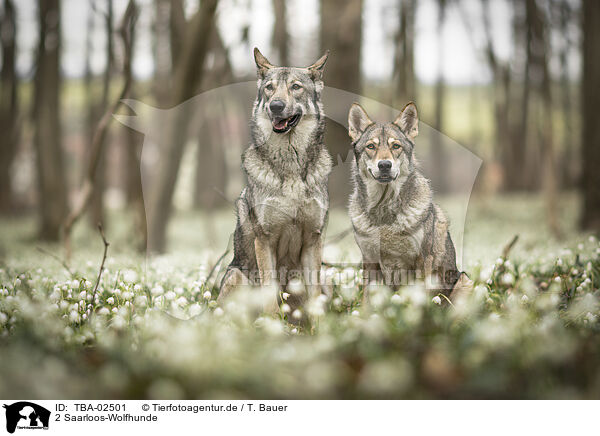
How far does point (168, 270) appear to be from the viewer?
4.96 m

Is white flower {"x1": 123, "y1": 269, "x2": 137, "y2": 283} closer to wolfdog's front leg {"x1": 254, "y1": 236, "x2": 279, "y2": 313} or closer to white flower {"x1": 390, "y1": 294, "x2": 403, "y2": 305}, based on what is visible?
wolfdog's front leg {"x1": 254, "y1": 236, "x2": 279, "y2": 313}

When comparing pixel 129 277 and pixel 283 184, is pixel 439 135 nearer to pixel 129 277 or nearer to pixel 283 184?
pixel 283 184

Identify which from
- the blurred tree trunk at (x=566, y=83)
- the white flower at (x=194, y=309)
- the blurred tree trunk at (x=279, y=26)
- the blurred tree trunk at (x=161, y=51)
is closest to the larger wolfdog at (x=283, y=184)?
the white flower at (x=194, y=309)

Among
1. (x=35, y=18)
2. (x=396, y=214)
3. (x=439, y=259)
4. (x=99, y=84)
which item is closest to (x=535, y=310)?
(x=439, y=259)

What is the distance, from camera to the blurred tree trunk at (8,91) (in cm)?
1184

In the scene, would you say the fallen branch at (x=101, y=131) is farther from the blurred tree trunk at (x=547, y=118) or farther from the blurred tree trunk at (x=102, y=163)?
the blurred tree trunk at (x=547, y=118)

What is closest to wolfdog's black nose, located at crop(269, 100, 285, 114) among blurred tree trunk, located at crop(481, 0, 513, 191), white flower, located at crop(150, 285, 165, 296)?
white flower, located at crop(150, 285, 165, 296)

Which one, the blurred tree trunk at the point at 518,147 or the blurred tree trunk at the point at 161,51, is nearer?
the blurred tree trunk at the point at 161,51

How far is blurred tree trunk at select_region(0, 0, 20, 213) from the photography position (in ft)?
38.8

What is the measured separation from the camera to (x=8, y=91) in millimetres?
13328

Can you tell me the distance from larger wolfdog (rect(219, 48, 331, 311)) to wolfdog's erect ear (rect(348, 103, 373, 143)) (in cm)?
23

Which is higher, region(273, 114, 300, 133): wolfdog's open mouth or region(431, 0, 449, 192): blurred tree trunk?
region(431, 0, 449, 192): blurred tree trunk

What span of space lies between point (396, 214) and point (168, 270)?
2748mm
